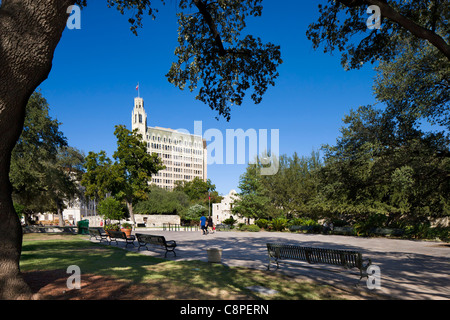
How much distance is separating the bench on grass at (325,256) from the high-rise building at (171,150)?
14322 cm

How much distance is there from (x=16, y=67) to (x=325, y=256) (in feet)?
27.0

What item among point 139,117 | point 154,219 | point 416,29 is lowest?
point 154,219

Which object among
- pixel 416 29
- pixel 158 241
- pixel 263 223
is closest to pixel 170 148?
pixel 263 223

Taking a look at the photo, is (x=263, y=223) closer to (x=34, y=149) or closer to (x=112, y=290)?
(x=34, y=149)

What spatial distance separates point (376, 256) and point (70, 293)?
1249 centimetres

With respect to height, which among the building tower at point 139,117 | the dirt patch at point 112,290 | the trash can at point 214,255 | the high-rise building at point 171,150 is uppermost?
the building tower at point 139,117

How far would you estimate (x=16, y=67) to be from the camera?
4625 millimetres

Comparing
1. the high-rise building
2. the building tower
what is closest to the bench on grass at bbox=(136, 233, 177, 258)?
the high-rise building

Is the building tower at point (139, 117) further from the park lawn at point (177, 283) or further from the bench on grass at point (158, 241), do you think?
the park lawn at point (177, 283)

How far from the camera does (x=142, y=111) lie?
6038 inches

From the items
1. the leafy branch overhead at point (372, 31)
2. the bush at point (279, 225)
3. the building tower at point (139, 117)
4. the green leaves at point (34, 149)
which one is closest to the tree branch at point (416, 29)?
the leafy branch overhead at point (372, 31)

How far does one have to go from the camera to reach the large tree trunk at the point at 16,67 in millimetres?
4594

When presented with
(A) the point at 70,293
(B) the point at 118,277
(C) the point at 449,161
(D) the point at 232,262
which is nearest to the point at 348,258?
(D) the point at 232,262
